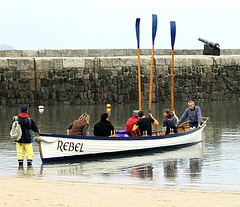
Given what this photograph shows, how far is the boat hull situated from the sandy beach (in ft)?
9.20

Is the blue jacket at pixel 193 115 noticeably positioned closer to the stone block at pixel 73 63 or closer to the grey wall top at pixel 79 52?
the stone block at pixel 73 63

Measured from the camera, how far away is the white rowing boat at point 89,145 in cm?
1320

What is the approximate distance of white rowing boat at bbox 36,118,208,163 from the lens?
1320 centimetres

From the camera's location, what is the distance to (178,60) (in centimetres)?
3619

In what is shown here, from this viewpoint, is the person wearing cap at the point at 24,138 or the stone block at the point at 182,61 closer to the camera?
the person wearing cap at the point at 24,138

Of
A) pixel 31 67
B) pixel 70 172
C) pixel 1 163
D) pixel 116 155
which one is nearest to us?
pixel 70 172

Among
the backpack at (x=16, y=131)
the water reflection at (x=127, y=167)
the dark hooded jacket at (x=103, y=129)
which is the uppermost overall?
the backpack at (x=16, y=131)

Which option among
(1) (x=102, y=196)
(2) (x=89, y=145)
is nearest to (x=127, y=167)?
(2) (x=89, y=145)

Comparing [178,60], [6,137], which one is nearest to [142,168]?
[6,137]

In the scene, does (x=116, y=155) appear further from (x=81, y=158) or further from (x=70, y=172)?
(x=70, y=172)

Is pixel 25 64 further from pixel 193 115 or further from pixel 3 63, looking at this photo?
pixel 193 115

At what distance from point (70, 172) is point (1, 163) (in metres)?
2.08

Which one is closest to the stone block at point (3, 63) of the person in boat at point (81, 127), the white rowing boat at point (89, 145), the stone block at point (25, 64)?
the stone block at point (25, 64)

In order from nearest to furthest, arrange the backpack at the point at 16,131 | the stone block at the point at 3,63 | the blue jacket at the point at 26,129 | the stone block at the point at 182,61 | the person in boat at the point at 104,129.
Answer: the backpack at the point at 16,131
the blue jacket at the point at 26,129
the person in boat at the point at 104,129
the stone block at the point at 3,63
the stone block at the point at 182,61
